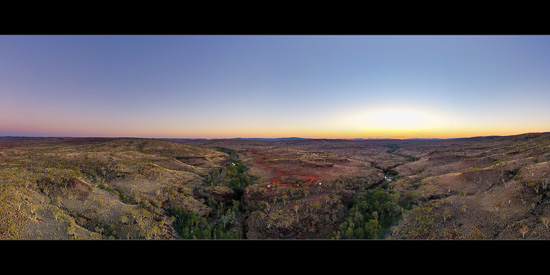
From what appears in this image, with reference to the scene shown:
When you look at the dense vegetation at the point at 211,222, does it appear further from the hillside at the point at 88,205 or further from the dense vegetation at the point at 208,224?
the hillside at the point at 88,205

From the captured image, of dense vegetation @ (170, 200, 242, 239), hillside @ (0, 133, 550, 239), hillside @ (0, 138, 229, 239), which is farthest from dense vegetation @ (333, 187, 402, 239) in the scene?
hillside @ (0, 138, 229, 239)

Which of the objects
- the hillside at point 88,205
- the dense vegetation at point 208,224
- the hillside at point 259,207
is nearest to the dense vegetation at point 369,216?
the hillside at point 259,207

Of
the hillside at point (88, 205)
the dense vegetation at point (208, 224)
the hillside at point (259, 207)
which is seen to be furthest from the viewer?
the dense vegetation at point (208, 224)

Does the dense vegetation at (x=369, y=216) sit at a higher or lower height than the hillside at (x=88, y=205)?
lower

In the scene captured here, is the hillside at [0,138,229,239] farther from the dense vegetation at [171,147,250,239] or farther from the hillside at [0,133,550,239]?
the dense vegetation at [171,147,250,239]

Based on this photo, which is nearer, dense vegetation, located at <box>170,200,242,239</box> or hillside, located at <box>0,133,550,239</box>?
hillside, located at <box>0,133,550,239</box>

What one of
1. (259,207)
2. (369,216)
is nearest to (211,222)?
(259,207)

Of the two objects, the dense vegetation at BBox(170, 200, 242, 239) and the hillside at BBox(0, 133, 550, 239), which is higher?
the hillside at BBox(0, 133, 550, 239)

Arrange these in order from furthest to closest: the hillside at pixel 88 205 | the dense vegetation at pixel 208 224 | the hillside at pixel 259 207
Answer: the dense vegetation at pixel 208 224 → the hillside at pixel 259 207 → the hillside at pixel 88 205

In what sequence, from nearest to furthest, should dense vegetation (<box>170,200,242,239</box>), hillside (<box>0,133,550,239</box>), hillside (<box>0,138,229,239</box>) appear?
hillside (<box>0,138,229,239</box>) < hillside (<box>0,133,550,239</box>) < dense vegetation (<box>170,200,242,239</box>)

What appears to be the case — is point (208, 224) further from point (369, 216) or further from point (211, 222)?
point (369, 216)
